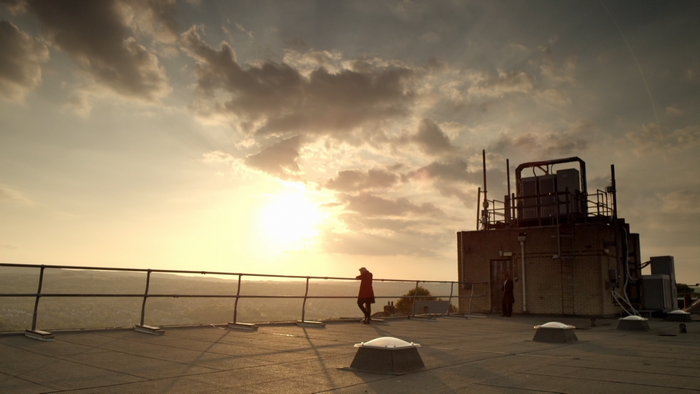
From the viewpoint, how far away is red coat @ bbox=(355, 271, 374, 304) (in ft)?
50.2

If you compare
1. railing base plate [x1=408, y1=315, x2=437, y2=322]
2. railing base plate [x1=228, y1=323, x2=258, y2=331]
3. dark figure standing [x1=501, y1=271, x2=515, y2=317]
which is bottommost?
railing base plate [x1=408, y1=315, x2=437, y2=322]

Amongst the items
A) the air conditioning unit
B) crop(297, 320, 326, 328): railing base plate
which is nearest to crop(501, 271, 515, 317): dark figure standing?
the air conditioning unit

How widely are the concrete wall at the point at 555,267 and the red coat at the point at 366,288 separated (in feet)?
31.4

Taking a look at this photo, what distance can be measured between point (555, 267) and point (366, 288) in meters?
10.4

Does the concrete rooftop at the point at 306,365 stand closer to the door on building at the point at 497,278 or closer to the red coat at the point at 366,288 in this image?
the red coat at the point at 366,288

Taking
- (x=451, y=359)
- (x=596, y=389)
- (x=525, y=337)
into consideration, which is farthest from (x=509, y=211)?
(x=596, y=389)

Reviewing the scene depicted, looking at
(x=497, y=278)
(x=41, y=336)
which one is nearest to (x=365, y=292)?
(x=41, y=336)

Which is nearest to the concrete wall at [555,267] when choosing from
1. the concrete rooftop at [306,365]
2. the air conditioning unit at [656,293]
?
the air conditioning unit at [656,293]

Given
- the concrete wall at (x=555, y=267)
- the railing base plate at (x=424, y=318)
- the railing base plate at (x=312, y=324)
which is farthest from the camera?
the concrete wall at (x=555, y=267)

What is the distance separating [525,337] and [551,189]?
13864mm

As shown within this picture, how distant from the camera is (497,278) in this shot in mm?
23500

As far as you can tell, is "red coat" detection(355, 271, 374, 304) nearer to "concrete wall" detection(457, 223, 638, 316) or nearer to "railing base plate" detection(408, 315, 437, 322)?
"railing base plate" detection(408, 315, 437, 322)

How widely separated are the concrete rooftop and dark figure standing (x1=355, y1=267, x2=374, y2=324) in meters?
4.34

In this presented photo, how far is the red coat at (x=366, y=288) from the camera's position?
15312 mm
